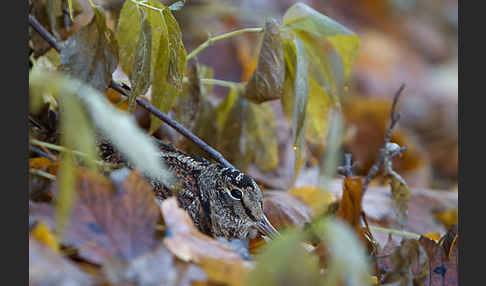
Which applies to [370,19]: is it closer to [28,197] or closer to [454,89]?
[454,89]

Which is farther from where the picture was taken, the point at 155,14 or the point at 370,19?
the point at 370,19

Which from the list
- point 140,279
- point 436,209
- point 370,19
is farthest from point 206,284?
point 370,19

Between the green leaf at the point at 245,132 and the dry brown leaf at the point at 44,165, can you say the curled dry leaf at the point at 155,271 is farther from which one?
the green leaf at the point at 245,132

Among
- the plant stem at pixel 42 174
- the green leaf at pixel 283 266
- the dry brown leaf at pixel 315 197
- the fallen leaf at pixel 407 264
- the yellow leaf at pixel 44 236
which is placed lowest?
the dry brown leaf at pixel 315 197

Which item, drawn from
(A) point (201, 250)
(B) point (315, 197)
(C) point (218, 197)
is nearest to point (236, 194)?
(C) point (218, 197)

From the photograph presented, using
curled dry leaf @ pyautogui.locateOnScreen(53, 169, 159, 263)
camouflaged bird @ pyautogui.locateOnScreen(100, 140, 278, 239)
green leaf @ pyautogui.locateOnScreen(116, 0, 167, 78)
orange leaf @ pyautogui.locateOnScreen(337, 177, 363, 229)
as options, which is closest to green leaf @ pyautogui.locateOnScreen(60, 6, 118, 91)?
green leaf @ pyautogui.locateOnScreen(116, 0, 167, 78)

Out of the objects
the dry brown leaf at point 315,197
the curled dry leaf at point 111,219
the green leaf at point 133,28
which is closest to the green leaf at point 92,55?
the green leaf at point 133,28
